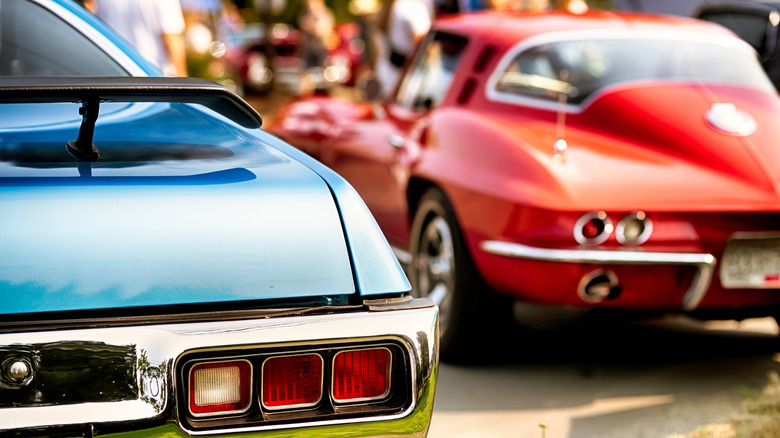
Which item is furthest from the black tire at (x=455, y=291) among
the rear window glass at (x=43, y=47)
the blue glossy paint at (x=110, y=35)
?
the rear window glass at (x=43, y=47)

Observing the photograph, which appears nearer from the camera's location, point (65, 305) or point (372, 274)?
point (65, 305)

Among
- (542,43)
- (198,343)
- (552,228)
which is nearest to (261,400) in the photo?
(198,343)

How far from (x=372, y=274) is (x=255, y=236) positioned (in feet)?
0.70

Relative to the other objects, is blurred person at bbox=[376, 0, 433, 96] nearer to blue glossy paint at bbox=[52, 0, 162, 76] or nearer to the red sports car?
the red sports car

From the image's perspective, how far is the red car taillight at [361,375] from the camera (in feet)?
6.13

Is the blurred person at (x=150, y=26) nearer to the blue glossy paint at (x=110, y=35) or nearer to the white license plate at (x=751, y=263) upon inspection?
A: the blue glossy paint at (x=110, y=35)

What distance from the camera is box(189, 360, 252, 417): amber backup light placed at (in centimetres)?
180

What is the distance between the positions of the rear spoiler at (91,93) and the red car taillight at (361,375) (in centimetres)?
56

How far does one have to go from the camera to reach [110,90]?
198 cm

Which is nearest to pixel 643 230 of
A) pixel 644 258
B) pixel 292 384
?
pixel 644 258

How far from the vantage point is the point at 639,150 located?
4.23 meters

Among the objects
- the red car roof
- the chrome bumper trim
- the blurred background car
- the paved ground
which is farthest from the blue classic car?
the blurred background car

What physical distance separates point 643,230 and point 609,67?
1169mm

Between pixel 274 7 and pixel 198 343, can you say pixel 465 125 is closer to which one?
pixel 198 343
